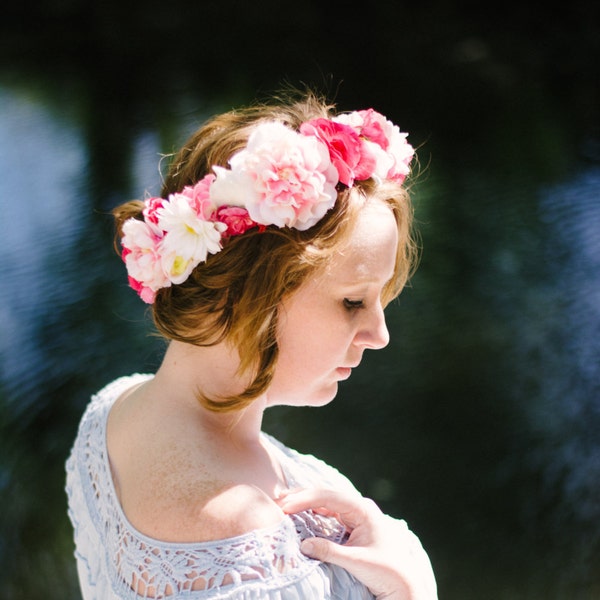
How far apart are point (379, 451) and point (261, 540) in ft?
5.25

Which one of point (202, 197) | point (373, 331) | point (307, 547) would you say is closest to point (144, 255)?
point (202, 197)

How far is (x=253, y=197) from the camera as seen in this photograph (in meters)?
0.96

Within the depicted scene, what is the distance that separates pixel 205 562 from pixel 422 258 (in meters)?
2.37

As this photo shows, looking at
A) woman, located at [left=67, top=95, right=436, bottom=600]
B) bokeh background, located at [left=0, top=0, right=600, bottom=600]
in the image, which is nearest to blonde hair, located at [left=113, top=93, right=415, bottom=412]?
woman, located at [left=67, top=95, right=436, bottom=600]

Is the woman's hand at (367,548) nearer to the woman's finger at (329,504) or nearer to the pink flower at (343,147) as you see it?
the woman's finger at (329,504)

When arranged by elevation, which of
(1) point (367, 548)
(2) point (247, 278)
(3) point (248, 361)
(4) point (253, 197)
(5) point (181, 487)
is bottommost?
(1) point (367, 548)

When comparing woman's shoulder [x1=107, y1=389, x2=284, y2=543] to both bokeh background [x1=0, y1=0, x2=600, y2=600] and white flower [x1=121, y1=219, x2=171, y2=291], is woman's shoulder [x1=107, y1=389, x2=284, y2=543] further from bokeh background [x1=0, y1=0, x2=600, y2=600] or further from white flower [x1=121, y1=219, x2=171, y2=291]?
bokeh background [x1=0, y1=0, x2=600, y2=600]

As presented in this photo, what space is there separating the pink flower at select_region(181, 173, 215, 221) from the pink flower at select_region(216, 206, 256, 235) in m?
0.02

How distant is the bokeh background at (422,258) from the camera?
2293 mm

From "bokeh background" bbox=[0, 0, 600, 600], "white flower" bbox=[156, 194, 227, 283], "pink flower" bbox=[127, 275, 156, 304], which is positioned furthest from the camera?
"bokeh background" bbox=[0, 0, 600, 600]

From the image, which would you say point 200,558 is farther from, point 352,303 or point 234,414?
point 352,303

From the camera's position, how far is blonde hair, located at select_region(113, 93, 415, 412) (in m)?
0.98

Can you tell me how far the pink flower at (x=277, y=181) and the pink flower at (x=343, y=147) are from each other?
1.7 inches

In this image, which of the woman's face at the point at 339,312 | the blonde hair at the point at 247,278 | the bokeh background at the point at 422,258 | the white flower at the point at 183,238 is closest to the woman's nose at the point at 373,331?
the woman's face at the point at 339,312
